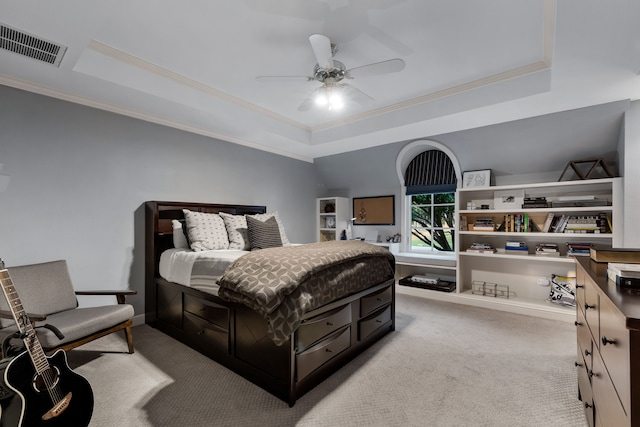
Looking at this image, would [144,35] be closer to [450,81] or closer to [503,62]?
[450,81]

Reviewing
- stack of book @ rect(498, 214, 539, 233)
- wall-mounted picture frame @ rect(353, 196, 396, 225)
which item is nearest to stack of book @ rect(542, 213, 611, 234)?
stack of book @ rect(498, 214, 539, 233)

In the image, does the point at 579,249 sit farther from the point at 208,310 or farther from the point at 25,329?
the point at 25,329

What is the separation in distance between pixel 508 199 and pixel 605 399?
10.9 ft

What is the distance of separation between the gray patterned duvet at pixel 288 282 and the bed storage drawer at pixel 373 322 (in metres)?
0.35

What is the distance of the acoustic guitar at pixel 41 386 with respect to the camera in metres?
1.32

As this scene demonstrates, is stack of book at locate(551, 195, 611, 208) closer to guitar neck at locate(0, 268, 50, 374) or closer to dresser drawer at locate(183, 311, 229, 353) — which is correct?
dresser drawer at locate(183, 311, 229, 353)

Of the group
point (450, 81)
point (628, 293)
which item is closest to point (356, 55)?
point (450, 81)

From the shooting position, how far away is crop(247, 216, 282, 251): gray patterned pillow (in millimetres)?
3136

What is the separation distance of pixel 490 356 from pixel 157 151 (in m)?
4.03

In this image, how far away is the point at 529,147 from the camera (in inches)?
142

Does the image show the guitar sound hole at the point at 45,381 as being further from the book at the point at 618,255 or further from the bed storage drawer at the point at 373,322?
the book at the point at 618,255

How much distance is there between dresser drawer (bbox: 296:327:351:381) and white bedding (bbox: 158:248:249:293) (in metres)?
0.88

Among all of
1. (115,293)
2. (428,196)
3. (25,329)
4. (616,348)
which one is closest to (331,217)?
(428,196)

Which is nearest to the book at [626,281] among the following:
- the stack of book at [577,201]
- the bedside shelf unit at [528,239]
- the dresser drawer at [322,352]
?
the dresser drawer at [322,352]
